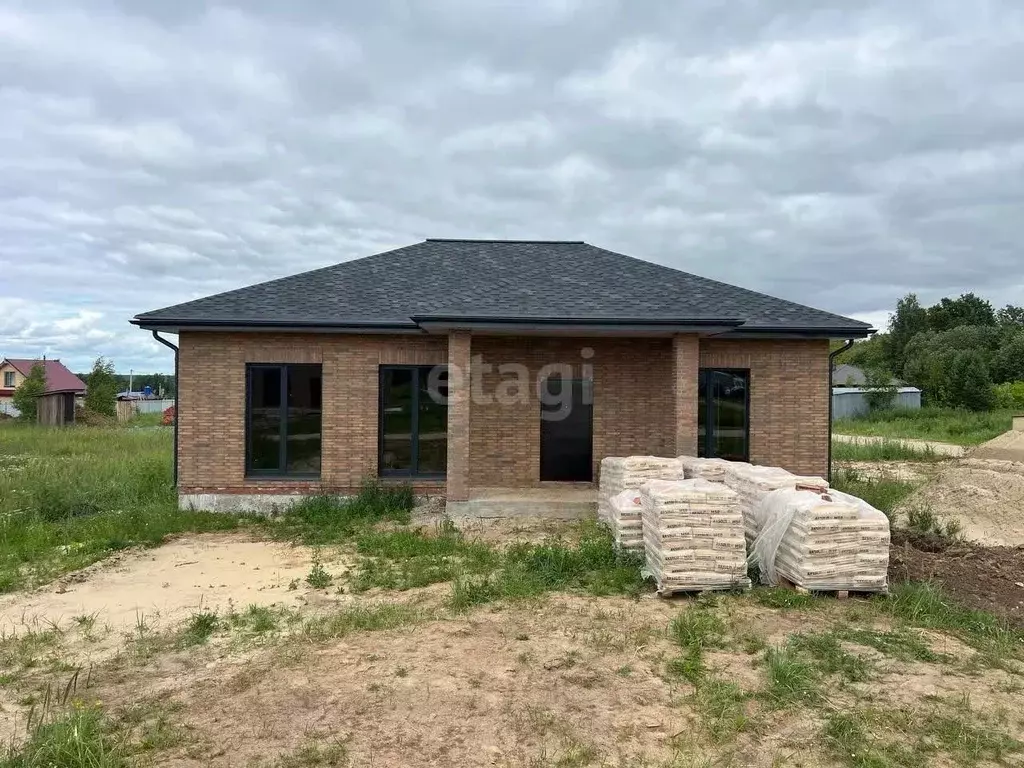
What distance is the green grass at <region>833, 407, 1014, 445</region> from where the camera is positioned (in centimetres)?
2665

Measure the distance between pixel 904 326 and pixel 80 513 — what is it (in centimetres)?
9046

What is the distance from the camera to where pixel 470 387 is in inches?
456

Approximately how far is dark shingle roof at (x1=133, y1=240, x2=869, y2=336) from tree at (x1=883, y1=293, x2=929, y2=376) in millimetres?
74300

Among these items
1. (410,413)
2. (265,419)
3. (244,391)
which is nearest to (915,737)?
(410,413)

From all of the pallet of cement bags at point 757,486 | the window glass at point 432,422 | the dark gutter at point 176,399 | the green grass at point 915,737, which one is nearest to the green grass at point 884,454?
the pallet of cement bags at point 757,486

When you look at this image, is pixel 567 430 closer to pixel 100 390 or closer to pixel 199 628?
pixel 199 628

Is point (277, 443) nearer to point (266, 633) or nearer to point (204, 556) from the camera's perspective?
point (204, 556)

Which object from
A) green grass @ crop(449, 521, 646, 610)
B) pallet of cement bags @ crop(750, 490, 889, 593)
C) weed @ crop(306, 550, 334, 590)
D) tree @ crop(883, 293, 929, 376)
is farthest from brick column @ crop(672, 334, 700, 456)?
tree @ crop(883, 293, 929, 376)

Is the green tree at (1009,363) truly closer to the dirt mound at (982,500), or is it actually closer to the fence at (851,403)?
the fence at (851,403)

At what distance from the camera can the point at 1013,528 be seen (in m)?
9.18

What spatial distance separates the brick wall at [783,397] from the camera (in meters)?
11.5

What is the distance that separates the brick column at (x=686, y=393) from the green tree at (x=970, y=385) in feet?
117

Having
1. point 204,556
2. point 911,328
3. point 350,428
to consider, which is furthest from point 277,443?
point 911,328

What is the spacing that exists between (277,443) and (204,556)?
9.97 ft
